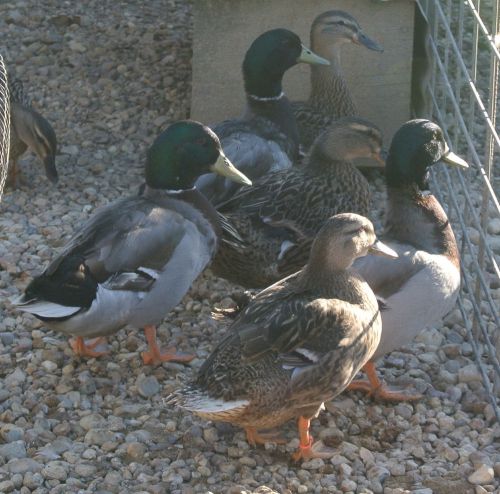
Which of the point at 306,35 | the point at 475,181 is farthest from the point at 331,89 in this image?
the point at 475,181

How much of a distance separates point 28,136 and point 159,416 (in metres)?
2.58

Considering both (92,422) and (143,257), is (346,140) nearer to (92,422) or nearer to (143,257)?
(143,257)

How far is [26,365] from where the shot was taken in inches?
199

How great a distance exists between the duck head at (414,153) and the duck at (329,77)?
5.06ft

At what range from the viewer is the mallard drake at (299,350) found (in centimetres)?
424

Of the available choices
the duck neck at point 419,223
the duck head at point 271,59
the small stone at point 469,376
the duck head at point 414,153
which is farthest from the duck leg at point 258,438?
the duck head at point 271,59

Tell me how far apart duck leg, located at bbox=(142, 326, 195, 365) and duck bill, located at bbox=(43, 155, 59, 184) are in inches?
71.4

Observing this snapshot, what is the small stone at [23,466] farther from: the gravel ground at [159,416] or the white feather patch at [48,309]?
the white feather patch at [48,309]

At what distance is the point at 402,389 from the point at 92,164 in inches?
109

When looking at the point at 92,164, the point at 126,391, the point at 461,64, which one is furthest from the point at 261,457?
the point at 92,164

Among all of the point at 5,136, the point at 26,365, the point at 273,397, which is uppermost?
the point at 5,136

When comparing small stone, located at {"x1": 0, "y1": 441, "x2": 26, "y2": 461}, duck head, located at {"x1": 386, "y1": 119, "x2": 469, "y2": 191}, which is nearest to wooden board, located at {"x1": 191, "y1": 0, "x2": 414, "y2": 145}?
duck head, located at {"x1": 386, "y1": 119, "x2": 469, "y2": 191}

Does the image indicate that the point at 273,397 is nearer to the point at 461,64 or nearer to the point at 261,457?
the point at 261,457

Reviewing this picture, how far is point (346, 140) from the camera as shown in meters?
5.66
